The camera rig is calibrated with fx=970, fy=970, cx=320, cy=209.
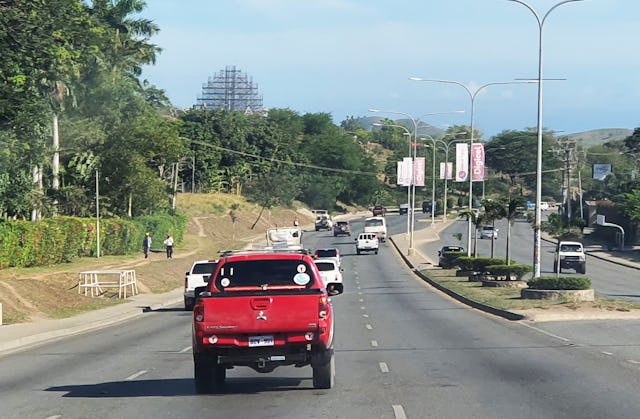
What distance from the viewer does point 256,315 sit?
44.5 ft

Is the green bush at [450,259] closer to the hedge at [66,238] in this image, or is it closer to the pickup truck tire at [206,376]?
the hedge at [66,238]

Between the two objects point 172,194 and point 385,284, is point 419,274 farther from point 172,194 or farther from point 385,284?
point 172,194

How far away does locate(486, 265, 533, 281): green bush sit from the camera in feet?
141

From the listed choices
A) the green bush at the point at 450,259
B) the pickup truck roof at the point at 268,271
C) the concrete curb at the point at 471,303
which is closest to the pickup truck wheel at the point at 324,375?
the pickup truck roof at the point at 268,271

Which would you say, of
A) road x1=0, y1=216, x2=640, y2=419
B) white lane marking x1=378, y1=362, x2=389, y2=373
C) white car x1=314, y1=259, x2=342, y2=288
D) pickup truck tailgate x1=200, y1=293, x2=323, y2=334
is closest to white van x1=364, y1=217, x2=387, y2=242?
white car x1=314, y1=259, x2=342, y2=288

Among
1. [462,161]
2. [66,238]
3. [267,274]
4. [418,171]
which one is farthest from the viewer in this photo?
[418,171]

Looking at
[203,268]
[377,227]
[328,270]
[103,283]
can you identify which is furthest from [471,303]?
[377,227]

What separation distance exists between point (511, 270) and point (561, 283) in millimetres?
9377

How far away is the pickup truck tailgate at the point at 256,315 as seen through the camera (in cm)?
1357

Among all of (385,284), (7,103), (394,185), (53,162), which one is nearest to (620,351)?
(7,103)

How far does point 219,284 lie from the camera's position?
14.4m

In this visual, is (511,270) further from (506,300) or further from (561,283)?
(561,283)

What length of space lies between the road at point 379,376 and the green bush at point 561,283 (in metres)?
4.92

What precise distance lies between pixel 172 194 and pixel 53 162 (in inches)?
1016
